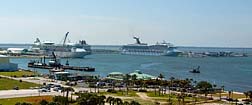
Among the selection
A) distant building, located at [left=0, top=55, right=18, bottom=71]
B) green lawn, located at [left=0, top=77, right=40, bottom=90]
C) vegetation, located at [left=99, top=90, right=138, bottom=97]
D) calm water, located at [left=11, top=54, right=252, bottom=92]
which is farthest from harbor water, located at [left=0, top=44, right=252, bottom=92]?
green lawn, located at [left=0, top=77, right=40, bottom=90]

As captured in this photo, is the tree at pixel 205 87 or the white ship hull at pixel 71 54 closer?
the tree at pixel 205 87

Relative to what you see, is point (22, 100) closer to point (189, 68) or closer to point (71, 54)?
point (189, 68)

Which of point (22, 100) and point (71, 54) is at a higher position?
point (22, 100)

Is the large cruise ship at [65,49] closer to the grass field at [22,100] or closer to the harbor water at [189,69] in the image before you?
the harbor water at [189,69]

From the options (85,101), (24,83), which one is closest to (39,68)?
(24,83)

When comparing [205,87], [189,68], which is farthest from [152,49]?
[205,87]

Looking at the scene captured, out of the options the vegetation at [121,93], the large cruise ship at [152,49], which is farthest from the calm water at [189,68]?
the large cruise ship at [152,49]
